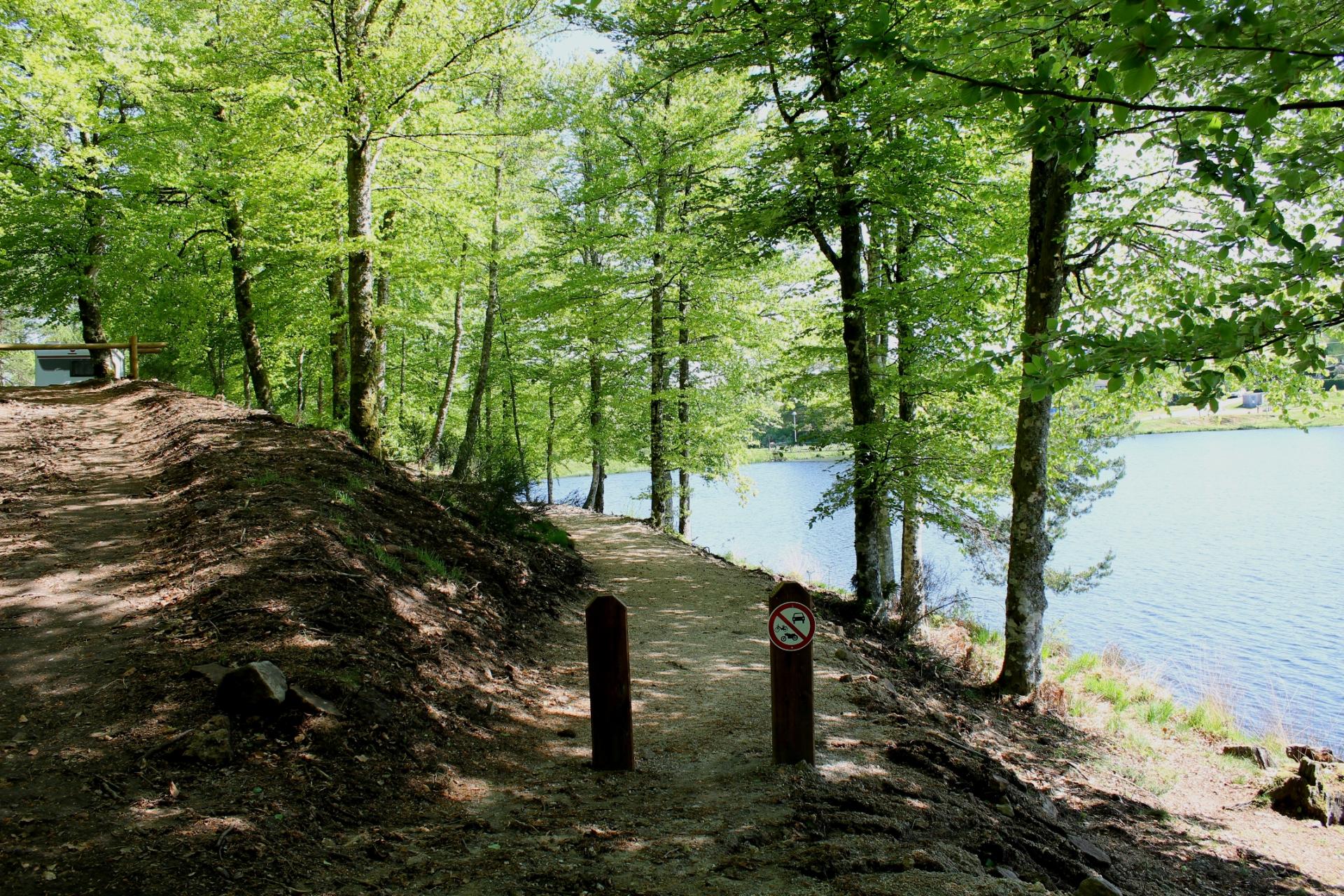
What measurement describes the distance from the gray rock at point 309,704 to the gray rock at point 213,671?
0.35 metres

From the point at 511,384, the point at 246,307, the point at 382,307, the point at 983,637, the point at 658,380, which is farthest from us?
the point at 511,384

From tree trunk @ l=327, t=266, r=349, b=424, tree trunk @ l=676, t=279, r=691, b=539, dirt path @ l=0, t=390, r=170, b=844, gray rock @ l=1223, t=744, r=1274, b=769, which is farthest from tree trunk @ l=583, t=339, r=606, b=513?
gray rock @ l=1223, t=744, r=1274, b=769

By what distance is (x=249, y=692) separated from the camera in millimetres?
3623

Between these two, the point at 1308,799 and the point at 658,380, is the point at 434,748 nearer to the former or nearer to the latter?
the point at 1308,799

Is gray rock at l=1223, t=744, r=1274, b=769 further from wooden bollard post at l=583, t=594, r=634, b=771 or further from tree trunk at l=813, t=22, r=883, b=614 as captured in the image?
wooden bollard post at l=583, t=594, r=634, b=771

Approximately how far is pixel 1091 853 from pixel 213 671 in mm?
5008

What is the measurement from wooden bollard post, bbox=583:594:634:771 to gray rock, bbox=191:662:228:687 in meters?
1.91

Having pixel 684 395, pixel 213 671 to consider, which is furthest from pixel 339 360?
pixel 213 671

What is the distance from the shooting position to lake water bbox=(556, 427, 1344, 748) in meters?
11.9

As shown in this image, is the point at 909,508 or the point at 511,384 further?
the point at 511,384

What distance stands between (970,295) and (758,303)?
8216 mm

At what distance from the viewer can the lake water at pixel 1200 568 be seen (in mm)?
11883

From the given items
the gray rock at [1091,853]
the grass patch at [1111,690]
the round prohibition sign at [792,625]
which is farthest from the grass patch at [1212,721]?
the round prohibition sign at [792,625]

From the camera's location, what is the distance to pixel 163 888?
8.10ft
